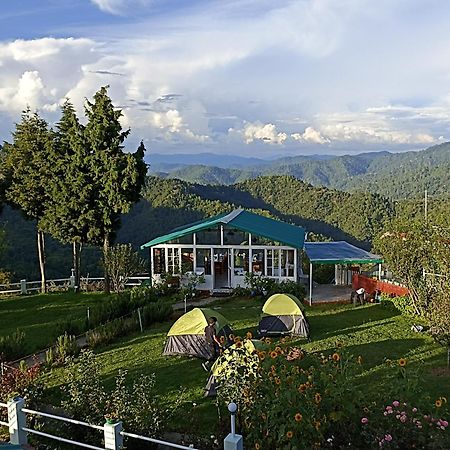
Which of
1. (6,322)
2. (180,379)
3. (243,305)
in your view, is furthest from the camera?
(243,305)

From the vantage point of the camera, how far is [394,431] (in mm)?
5910

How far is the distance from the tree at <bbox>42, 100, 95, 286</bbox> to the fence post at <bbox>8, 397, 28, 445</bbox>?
14.7 meters

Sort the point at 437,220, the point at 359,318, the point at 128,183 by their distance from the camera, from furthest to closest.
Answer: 1. the point at 128,183
2. the point at 359,318
3. the point at 437,220

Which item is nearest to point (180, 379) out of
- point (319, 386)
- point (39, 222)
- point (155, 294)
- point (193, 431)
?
point (193, 431)

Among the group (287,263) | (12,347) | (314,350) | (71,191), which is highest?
(71,191)

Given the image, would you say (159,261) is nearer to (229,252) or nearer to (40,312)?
(229,252)

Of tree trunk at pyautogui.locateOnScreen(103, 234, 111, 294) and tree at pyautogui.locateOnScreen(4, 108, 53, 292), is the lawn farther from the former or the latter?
tree at pyautogui.locateOnScreen(4, 108, 53, 292)

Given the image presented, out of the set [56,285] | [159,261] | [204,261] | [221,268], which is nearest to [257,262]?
[221,268]

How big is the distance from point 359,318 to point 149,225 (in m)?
37.9

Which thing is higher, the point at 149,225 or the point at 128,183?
the point at 128,183

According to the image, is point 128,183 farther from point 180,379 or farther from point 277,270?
point 180,379

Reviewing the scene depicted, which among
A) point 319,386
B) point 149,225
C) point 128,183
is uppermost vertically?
point 128,183

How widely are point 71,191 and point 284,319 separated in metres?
11.2

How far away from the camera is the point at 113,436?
19.4 feet
